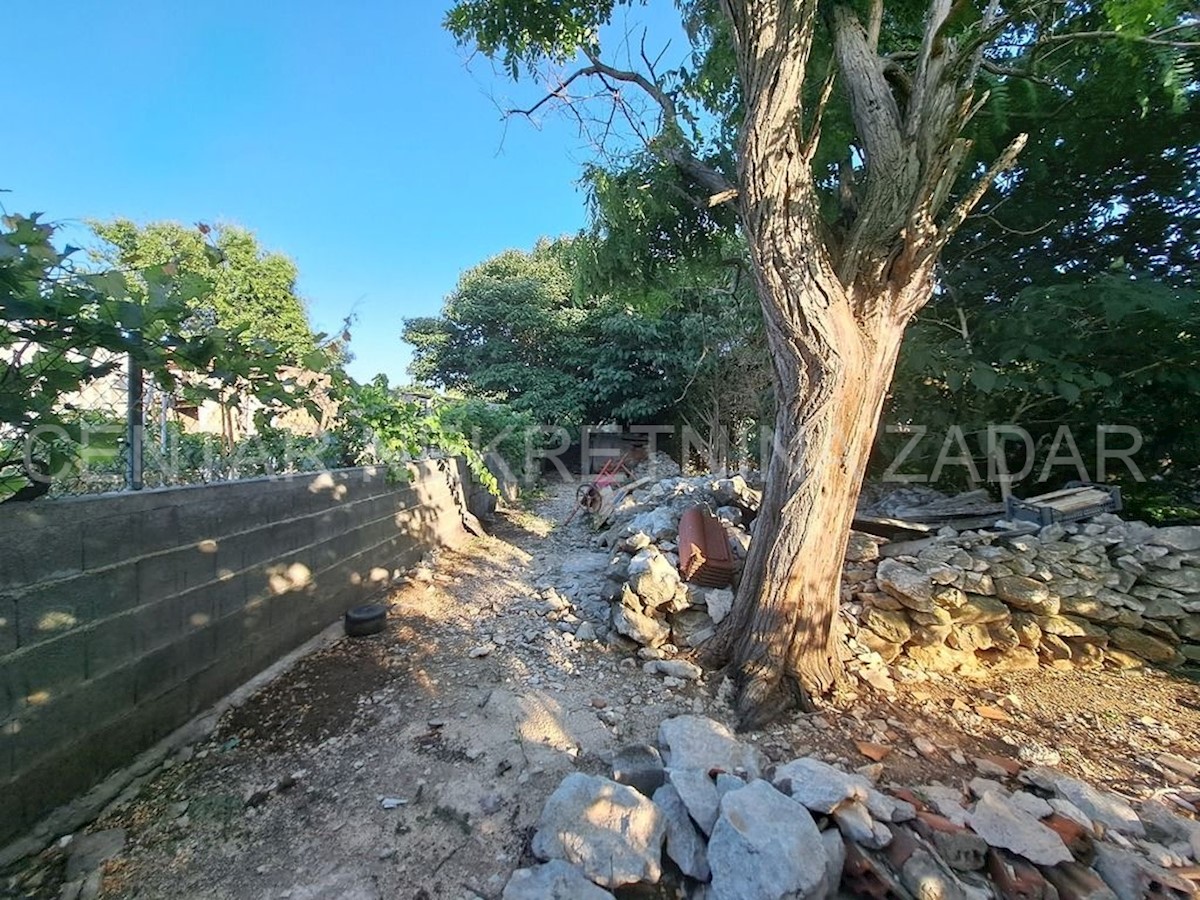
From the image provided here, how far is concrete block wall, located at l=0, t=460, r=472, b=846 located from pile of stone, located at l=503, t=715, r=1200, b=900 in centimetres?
146

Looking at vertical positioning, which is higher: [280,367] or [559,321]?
[559,321]

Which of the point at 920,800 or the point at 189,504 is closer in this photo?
A: the point at 920,800

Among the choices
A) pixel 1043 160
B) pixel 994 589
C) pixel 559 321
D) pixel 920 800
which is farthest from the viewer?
pixel 559 321

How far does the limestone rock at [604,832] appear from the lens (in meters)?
1.41

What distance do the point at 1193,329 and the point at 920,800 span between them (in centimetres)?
401

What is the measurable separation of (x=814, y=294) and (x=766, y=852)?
86.3 inches

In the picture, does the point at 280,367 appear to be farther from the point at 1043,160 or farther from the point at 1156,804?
the point at 1043,160

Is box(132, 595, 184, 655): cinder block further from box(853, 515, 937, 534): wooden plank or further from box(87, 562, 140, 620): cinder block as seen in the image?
box(853, 515, 937, 534): wooden plank

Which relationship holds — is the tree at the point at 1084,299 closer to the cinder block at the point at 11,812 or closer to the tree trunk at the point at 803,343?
the tree trunk at the point at 803,343

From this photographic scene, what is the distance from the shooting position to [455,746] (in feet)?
6.84

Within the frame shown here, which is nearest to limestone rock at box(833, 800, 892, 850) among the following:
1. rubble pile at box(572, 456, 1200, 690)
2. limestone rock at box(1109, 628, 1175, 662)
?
rubble pile at box(572, 456, 1200, 690)

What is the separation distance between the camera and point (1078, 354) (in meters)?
3.78

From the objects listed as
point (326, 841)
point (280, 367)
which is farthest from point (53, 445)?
point (326, 841)

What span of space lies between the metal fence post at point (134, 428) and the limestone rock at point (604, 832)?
6.25 ft
